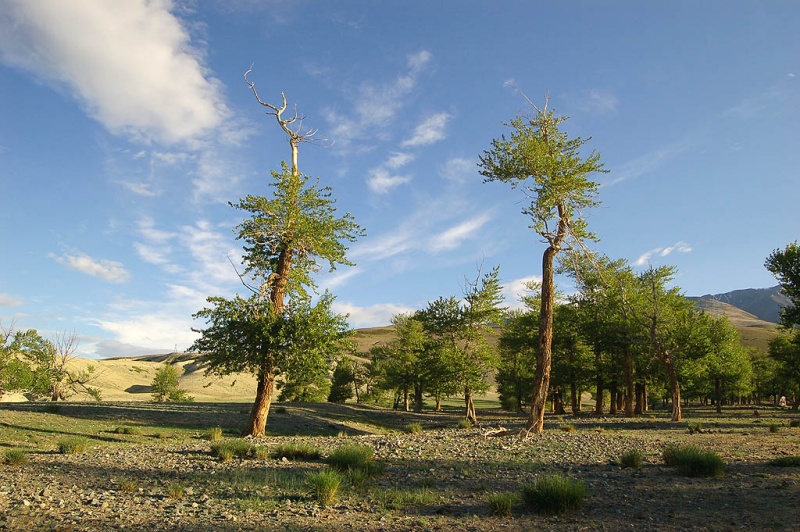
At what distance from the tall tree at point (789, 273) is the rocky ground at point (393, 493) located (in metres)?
24.7

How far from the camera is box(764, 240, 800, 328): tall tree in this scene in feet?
114

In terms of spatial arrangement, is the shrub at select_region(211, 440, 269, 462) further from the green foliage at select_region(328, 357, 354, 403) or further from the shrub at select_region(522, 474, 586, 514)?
the green foliage at select_region(328, 357, 354, 403)

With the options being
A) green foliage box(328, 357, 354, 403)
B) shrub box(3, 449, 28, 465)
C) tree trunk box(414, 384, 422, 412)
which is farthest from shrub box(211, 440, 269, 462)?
green foliage box(328, 357, 354, 403)

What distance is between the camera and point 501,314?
123 feet

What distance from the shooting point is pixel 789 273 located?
115 feet

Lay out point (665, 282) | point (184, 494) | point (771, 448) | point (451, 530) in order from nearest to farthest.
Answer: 1. point (451, 530)
2. point (184, 494)
3. point (771, 448)
4. point (665, 282)

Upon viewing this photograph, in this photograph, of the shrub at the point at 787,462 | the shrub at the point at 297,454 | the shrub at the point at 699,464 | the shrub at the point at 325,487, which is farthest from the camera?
the shrub at the point at 297,454

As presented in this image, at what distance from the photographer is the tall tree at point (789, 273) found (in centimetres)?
3462

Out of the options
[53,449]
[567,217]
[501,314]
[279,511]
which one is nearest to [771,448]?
[567,217]

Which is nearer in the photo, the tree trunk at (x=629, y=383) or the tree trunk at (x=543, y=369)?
the tree trunk at (x=543, y=369)

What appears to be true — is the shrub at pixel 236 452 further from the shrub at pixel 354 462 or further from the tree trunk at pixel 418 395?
the tree trunk at pixel 418 395

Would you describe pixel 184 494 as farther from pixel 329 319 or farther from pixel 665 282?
pixel 665 282

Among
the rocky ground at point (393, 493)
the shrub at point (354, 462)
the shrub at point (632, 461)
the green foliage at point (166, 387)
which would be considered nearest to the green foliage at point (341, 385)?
the green foliage at point (166, 387)

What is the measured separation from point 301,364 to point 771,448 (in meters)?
18.1
